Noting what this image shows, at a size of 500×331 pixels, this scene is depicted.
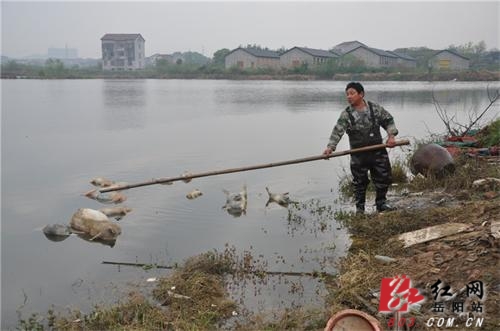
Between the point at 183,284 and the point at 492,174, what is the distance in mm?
5303

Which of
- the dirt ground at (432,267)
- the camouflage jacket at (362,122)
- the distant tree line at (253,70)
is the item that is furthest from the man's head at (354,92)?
the distant tree line at (253,70)

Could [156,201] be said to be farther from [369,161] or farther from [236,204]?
[369,161]

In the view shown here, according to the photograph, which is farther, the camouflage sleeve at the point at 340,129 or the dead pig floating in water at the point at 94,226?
the dead pig floating in water at the point at 94,226

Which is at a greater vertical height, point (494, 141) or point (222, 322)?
point (494, 141)

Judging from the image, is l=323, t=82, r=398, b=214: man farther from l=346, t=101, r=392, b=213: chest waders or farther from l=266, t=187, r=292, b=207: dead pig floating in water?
l=266, t=187, r=292, b=207: dead pig floating in water

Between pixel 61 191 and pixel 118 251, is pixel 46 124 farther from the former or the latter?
Answer: pixel 118 251

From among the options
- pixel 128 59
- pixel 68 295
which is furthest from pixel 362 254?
pixel 128 59

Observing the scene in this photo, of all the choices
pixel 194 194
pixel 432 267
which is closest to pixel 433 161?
pixel 432 267

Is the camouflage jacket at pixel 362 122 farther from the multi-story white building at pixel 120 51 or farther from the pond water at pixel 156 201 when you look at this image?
the multi-story white building at pixel 120 51

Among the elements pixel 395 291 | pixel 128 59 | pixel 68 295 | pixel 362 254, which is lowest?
pixel 68 295

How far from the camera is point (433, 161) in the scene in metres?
7.73

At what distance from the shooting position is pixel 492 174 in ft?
24.4

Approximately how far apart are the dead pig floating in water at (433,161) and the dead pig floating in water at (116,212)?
488 centimetres

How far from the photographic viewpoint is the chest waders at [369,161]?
604 centimetres
